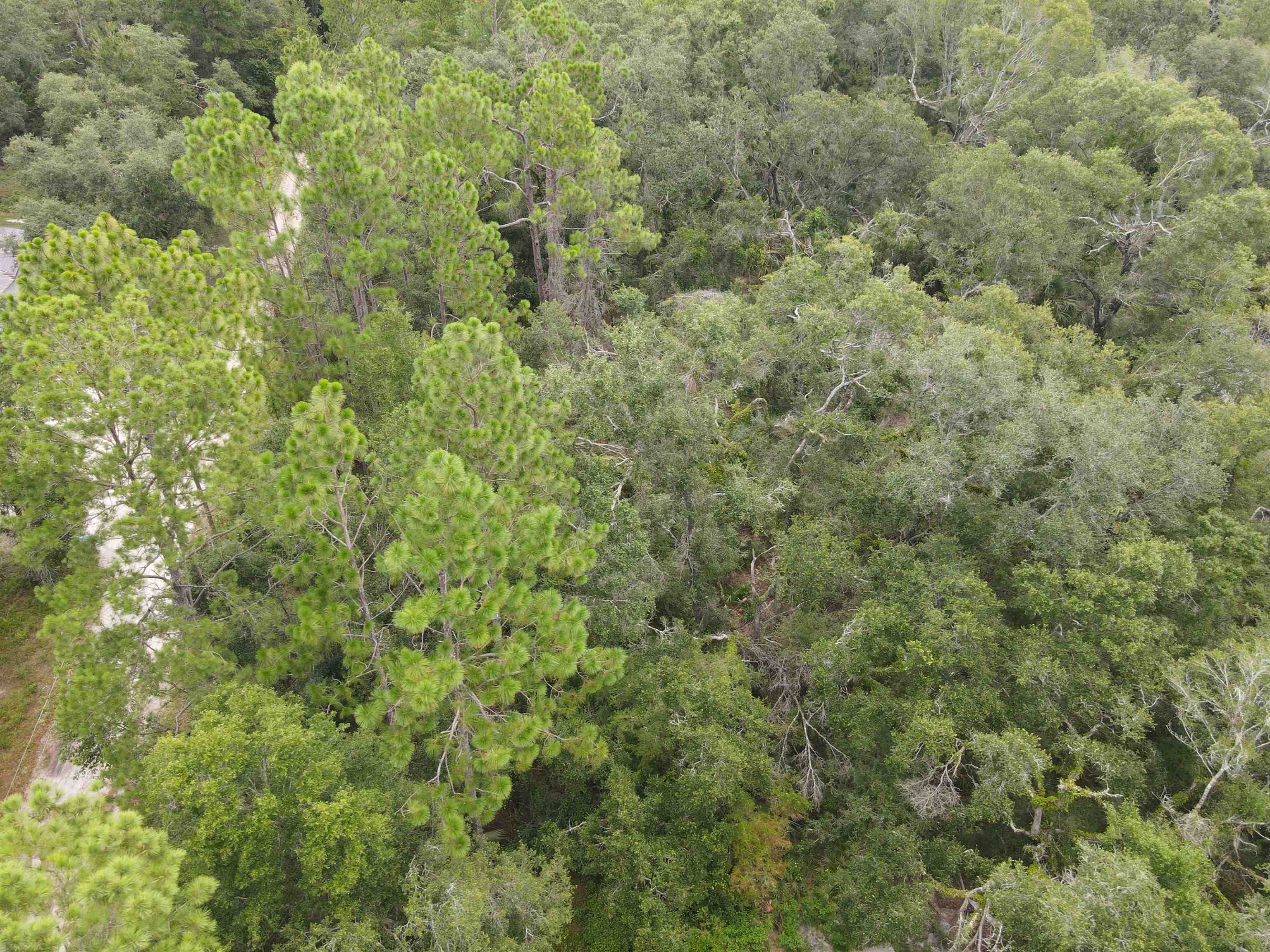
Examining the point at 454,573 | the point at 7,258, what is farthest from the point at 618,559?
the point at 7,258

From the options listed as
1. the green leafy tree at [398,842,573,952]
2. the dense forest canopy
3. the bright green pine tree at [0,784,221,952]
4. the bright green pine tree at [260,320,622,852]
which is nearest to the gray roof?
the dense forest canopy

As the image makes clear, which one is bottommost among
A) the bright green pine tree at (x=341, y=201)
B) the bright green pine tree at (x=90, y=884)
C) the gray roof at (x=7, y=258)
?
the gray roof at (x=7, y=258)

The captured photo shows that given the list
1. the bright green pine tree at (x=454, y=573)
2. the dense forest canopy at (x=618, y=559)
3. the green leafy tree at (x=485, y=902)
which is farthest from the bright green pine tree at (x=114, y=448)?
the green leafy tree at (x=485, y=902)

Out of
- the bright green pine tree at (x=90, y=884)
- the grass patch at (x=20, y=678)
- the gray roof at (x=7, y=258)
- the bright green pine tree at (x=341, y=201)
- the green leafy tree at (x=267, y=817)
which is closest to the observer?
the bright green pine tree at (x=90, y=884)

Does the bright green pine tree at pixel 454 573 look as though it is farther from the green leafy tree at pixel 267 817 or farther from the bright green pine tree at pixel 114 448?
the bright green pine tree at pixel 114 448

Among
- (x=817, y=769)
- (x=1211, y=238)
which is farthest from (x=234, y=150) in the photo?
(x=1211, y=238)

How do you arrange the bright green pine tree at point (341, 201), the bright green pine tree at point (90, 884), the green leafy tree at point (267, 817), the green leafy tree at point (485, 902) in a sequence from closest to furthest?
the bright green pine tree at point (90, 884) < the green leafy tree at point (267, 817) < the green leafy tree at point (485, 902) < the bright green pine tree at point (341, 201)
